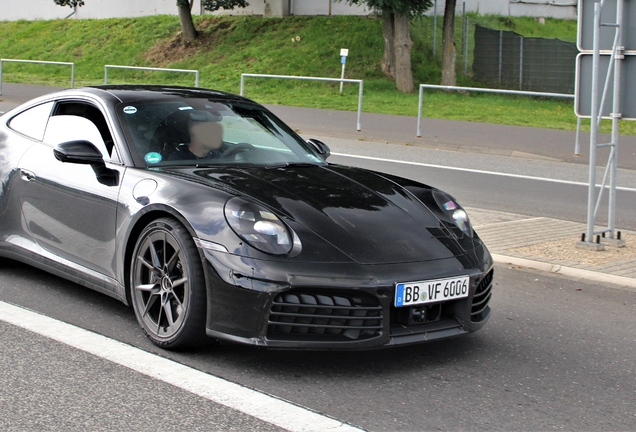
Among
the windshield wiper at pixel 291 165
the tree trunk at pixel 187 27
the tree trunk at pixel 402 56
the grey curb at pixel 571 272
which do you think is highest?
the tree trunk at pixel 187 27

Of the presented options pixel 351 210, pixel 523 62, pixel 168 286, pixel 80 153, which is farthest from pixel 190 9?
pixel 168 286

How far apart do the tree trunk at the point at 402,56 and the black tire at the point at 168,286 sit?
2543 centimetres

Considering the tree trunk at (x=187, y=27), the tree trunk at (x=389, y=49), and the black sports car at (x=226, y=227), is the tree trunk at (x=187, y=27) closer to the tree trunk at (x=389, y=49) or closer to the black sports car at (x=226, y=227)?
the tree trunk at (x=389, y=49)

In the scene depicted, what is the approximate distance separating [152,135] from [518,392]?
2.63 m

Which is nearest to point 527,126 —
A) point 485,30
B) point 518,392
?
point 485,30

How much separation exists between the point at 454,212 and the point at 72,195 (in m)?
2.30

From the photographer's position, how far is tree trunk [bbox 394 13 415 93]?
96.8ft

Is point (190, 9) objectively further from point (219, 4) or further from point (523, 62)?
point (523, 62)

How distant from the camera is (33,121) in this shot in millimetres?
6211

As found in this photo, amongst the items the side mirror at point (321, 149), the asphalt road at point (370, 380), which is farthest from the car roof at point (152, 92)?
the asphalt road at point (370, 380)

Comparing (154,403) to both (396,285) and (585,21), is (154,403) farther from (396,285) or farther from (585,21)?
(585,21)

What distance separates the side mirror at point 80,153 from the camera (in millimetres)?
5281

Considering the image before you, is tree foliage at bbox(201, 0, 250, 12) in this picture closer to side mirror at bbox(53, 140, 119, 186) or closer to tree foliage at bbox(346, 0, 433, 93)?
tree foliage at bbox(346, 0, 433, 93)

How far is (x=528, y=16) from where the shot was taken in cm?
4184
